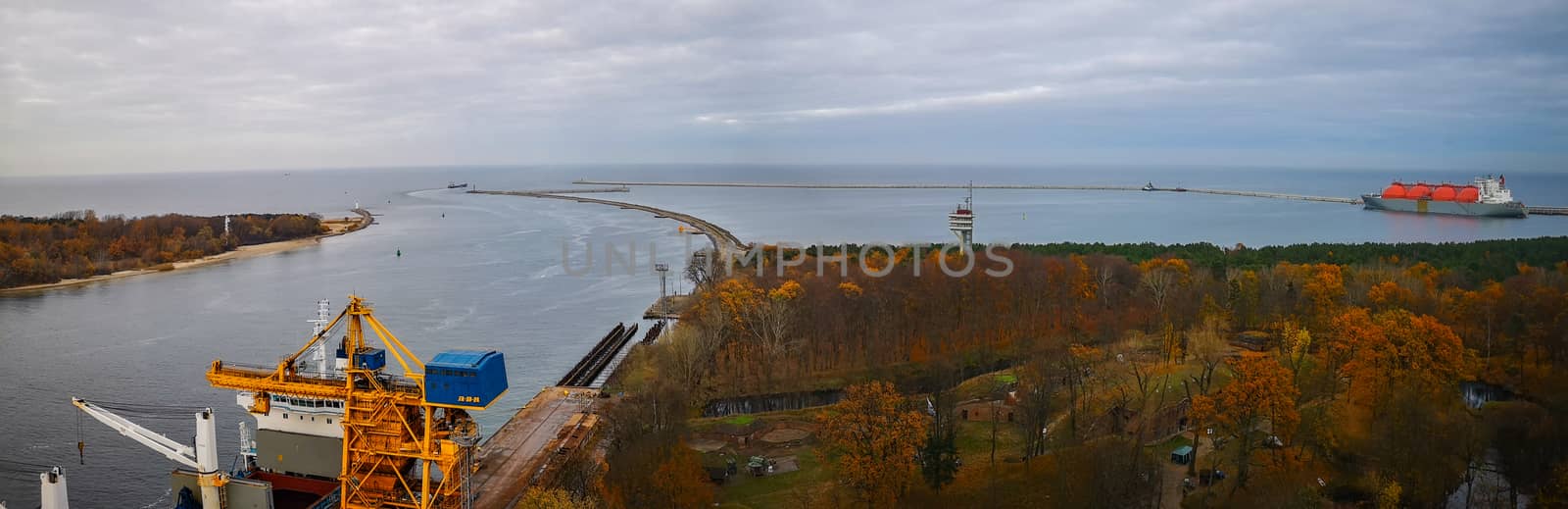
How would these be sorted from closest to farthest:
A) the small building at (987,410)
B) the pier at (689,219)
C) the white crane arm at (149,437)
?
the white crane arm at (149,437) < the small building at (987,410) < the pier at (689,219)

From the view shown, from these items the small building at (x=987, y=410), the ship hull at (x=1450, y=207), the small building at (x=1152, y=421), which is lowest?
the small building at (x=987, y=410)

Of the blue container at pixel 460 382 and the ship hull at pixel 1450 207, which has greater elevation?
the ship hull at pixel 1450 207

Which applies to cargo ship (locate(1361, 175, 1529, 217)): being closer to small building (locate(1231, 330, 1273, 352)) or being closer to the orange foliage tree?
small building (locate(1231, 330, 1273, 352))

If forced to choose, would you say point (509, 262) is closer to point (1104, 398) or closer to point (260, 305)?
point (260, 305)

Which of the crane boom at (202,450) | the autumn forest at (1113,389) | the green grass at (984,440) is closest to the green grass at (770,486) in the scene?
the autumn forest at (1113,389)

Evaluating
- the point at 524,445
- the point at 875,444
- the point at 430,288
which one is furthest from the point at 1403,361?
the point at 430,288

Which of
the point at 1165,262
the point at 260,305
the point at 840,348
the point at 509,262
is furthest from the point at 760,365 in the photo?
the point at 509,262

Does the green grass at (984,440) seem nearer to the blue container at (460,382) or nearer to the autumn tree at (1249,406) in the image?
the autumn tree at (1249,406)
